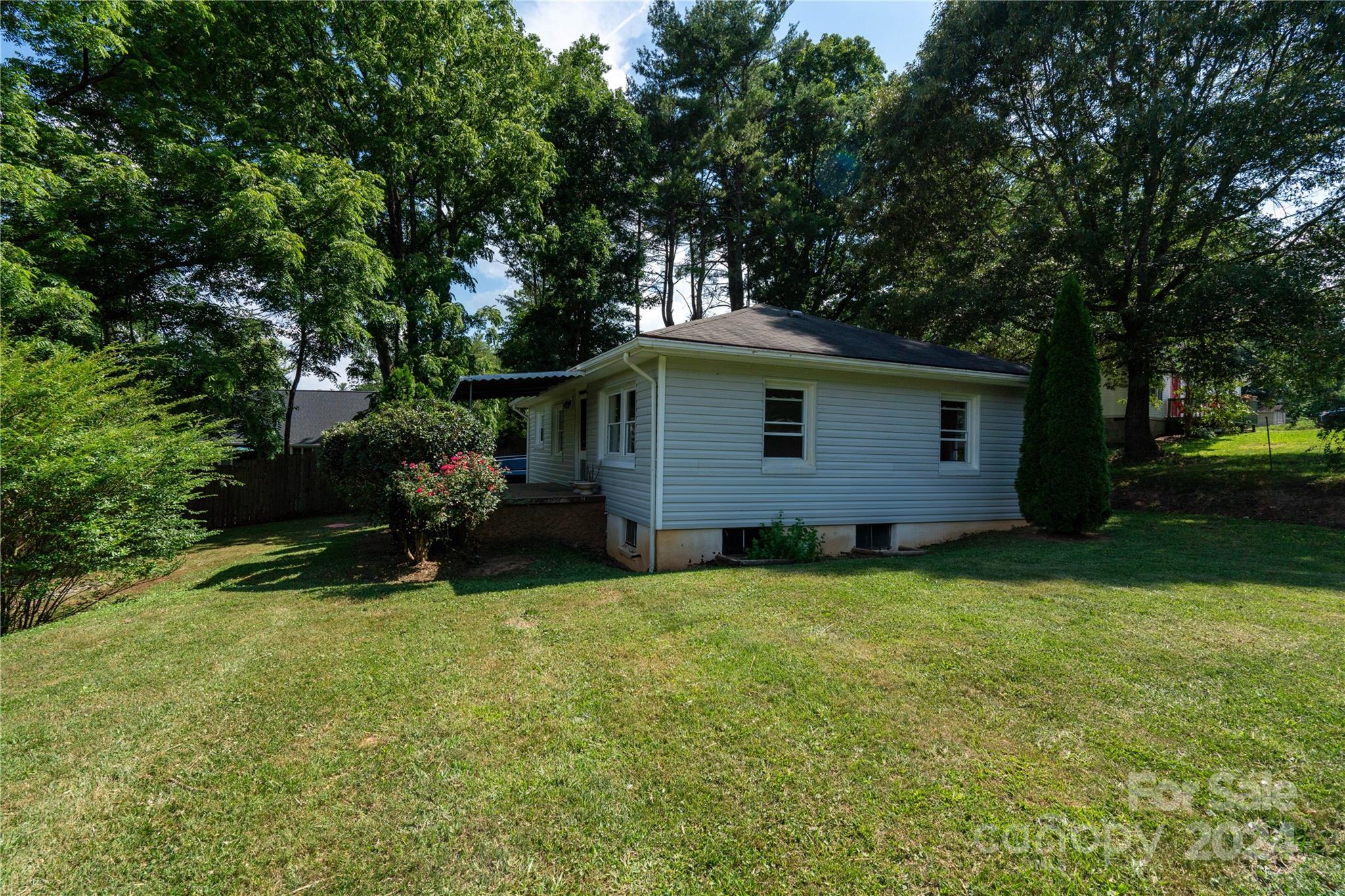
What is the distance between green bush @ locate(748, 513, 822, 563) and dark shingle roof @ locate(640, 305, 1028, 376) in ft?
8.59

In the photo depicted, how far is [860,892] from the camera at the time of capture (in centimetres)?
199

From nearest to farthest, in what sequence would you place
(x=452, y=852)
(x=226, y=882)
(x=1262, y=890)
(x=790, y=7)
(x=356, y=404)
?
(x=1262, y=890) → (x=226, y=882) → (x=452, y=852) → (x=790, y=7) → (x=356, y=404)

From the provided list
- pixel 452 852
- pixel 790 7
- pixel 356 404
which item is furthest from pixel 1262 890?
pixel 356 404

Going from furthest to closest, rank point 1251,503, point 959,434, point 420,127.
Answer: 1. point 420,127
2. point 959,434
3. point 1251,503

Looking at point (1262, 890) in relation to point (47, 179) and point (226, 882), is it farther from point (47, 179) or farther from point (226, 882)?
point (47, 179)

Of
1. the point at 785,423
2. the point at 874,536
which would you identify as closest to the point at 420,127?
the point at 785,423

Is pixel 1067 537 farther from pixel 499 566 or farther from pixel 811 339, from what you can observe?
pixel 499 566

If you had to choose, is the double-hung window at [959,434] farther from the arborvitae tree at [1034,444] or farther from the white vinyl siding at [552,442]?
the white vinyl siding at [552,442]

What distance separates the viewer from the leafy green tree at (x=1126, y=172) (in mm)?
10617

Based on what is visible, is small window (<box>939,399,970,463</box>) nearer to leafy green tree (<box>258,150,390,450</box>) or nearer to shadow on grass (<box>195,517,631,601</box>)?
shadow on grass (<box>195,517,631,601</box>)

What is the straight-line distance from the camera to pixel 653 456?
782 centimetres

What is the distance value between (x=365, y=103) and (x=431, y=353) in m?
7.21

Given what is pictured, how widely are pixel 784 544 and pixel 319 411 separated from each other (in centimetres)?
2922

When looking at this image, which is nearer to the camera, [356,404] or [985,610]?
[985,610]
